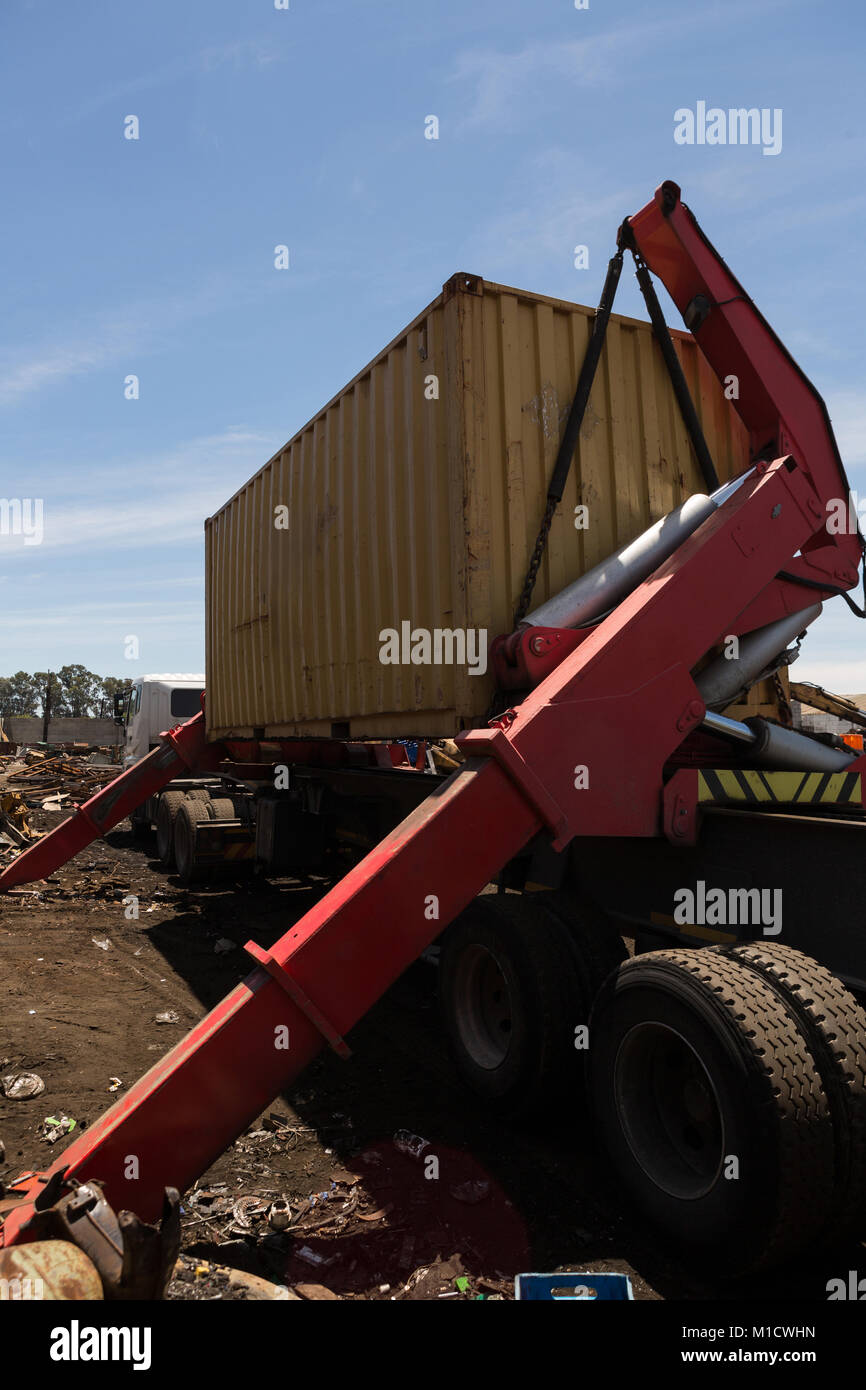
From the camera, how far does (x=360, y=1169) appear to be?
3625 millimetres

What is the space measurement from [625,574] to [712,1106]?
227cm

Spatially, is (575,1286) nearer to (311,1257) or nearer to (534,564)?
(311,1257)

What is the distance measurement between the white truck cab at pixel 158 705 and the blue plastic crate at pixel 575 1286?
36.7 feet

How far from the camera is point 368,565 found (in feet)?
18.4

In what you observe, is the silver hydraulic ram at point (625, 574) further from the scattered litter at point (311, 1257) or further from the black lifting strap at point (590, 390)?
the scattered litter at point (311, 1257)

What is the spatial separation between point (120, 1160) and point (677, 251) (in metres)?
4.62

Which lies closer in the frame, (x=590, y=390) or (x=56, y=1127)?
(x=56, y=1127)

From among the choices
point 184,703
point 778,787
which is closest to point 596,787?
point 778,787

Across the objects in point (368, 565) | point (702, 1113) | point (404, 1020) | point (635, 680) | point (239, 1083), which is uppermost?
point (368, 565)

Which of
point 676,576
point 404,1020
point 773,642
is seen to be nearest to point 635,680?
point 676,576

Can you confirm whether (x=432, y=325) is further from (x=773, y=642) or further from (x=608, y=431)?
(x=773, y=642)

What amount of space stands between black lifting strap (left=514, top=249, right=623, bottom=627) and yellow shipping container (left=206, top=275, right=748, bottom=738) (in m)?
0.05

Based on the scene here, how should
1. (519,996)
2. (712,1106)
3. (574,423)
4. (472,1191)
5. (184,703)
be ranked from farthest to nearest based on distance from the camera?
(184,703) → (574,423) → (519,996) → (472,1191) → (712,1106)

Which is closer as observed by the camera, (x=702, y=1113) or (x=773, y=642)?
(x=702, y=1113)
